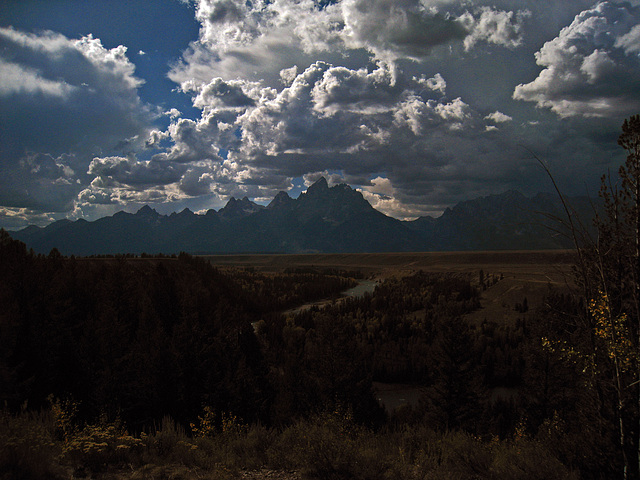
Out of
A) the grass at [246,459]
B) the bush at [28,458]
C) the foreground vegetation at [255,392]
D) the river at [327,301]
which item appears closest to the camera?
A: the bush at [28,458]

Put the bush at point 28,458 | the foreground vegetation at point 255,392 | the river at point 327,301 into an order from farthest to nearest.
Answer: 1. the river at point 327,301
2. the foreground vegetation at point 255,392
3. the bush at point 28,458

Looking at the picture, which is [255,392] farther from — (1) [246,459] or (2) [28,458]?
(2) [28,458]

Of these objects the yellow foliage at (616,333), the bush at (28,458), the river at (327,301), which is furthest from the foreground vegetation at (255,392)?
the river at (327,301)

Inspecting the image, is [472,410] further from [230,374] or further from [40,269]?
[40,269]

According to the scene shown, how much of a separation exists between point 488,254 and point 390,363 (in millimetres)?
147262

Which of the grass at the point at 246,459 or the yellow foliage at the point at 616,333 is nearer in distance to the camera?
the yellow foliage at the point at 616,333

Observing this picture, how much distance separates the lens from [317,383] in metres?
23.9

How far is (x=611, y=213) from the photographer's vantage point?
7.42 metres

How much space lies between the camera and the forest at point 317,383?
7540 millimetres

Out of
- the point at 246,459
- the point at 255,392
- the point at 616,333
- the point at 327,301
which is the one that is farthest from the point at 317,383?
the point at 327,301

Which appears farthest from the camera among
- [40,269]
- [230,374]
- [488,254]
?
[488,254]

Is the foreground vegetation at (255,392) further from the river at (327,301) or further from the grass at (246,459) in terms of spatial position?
the river at (327,301)

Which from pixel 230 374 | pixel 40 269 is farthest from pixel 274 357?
pixel 40 269

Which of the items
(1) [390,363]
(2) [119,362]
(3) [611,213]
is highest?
(3) [611,213]
